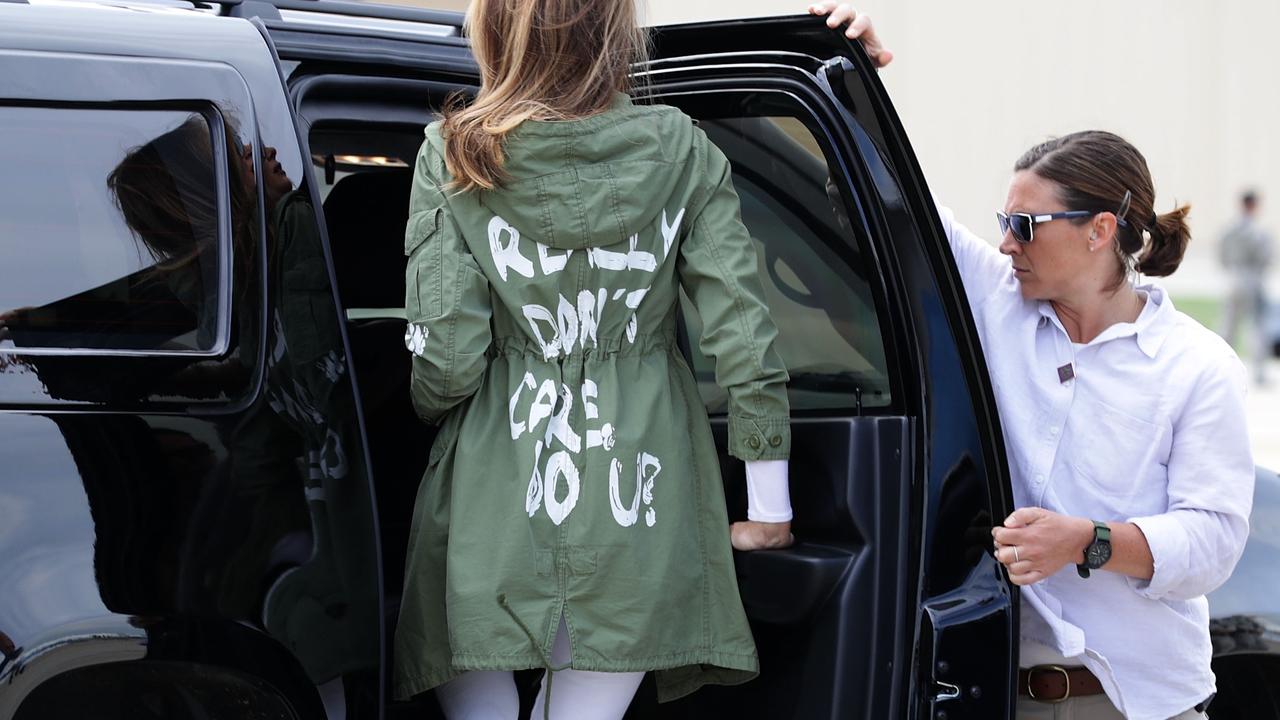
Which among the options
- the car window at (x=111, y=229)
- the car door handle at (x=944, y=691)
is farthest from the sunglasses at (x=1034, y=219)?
the car window at (x=111, y=229)

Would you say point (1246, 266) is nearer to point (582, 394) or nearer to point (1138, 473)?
point (1138, 473)

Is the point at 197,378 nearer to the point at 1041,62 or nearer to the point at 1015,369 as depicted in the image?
the point at 1015,369

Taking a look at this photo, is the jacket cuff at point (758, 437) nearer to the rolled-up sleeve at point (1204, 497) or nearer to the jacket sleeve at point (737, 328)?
the jacket sleeve at point (737, 328)

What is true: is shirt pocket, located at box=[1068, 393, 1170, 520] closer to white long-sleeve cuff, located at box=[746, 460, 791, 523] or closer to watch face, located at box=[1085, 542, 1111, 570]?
watch face, located at box=[1085, 542, 1111, 570]

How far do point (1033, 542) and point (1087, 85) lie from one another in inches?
978

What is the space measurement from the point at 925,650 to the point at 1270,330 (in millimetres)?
12922

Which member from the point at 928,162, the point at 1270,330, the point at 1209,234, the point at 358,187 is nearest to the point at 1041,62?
the point at 928,162

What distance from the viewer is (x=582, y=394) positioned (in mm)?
1849

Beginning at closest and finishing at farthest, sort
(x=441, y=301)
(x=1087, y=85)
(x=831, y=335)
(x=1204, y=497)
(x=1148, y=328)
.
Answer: (x=441, y=301)
(x=1204, y=497)
(x=1148, y=328)
(x=831, y=335)
(x=1087, y=85)

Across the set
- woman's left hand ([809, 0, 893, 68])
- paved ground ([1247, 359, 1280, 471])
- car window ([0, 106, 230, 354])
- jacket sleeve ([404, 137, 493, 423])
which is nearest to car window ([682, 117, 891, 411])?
woman's left hand ([809, 0, 893, 68])

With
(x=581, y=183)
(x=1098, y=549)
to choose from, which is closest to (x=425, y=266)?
(x=581, y=183)

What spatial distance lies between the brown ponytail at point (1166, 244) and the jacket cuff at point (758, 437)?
2.33 feet

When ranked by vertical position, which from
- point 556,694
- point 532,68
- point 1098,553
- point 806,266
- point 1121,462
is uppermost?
point 532,68

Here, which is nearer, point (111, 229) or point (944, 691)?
point (111, 229)
